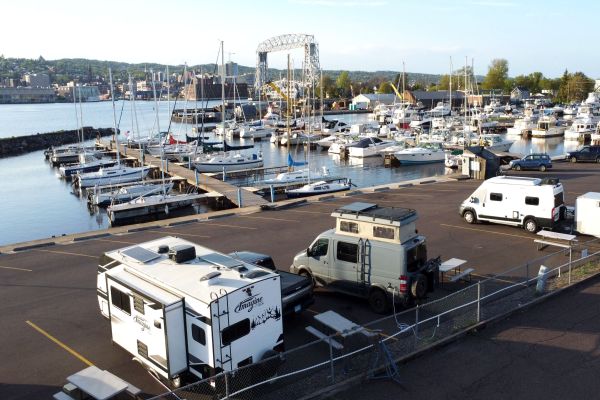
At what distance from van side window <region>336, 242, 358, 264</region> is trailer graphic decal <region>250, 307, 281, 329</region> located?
4.11 metres

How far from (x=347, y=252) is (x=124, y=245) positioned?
11.6 meters

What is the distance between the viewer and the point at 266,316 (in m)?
10.2

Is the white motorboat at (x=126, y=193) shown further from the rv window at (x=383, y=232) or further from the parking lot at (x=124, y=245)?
the rv window at (x=383, y=232)

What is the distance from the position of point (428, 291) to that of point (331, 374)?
16.3 feet

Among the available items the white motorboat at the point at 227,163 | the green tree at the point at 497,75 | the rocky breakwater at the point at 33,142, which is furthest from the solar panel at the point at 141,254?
the green tree at the point at 497,75

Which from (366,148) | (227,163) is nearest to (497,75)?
(366,148)

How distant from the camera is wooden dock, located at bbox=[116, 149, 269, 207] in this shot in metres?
32.4

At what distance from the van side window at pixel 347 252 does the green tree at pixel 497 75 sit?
186 meters

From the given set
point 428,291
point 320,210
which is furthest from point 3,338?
point 320,210

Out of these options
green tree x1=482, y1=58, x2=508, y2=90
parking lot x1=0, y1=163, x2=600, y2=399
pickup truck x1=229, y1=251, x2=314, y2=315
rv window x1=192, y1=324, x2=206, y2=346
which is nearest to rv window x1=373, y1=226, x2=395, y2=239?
parking lot x1=0, y1=163, x2=600, y2=399

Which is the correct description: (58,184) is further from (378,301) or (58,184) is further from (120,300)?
(378,301)

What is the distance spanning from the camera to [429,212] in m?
25.9

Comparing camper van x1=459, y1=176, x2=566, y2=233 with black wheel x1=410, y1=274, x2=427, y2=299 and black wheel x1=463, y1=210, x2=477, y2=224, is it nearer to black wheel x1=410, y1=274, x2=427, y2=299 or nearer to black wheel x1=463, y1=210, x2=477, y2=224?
black wheel x1=463, y1=210, x2=477, y2=224

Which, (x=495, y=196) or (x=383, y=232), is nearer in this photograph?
(x=383, y=232)
